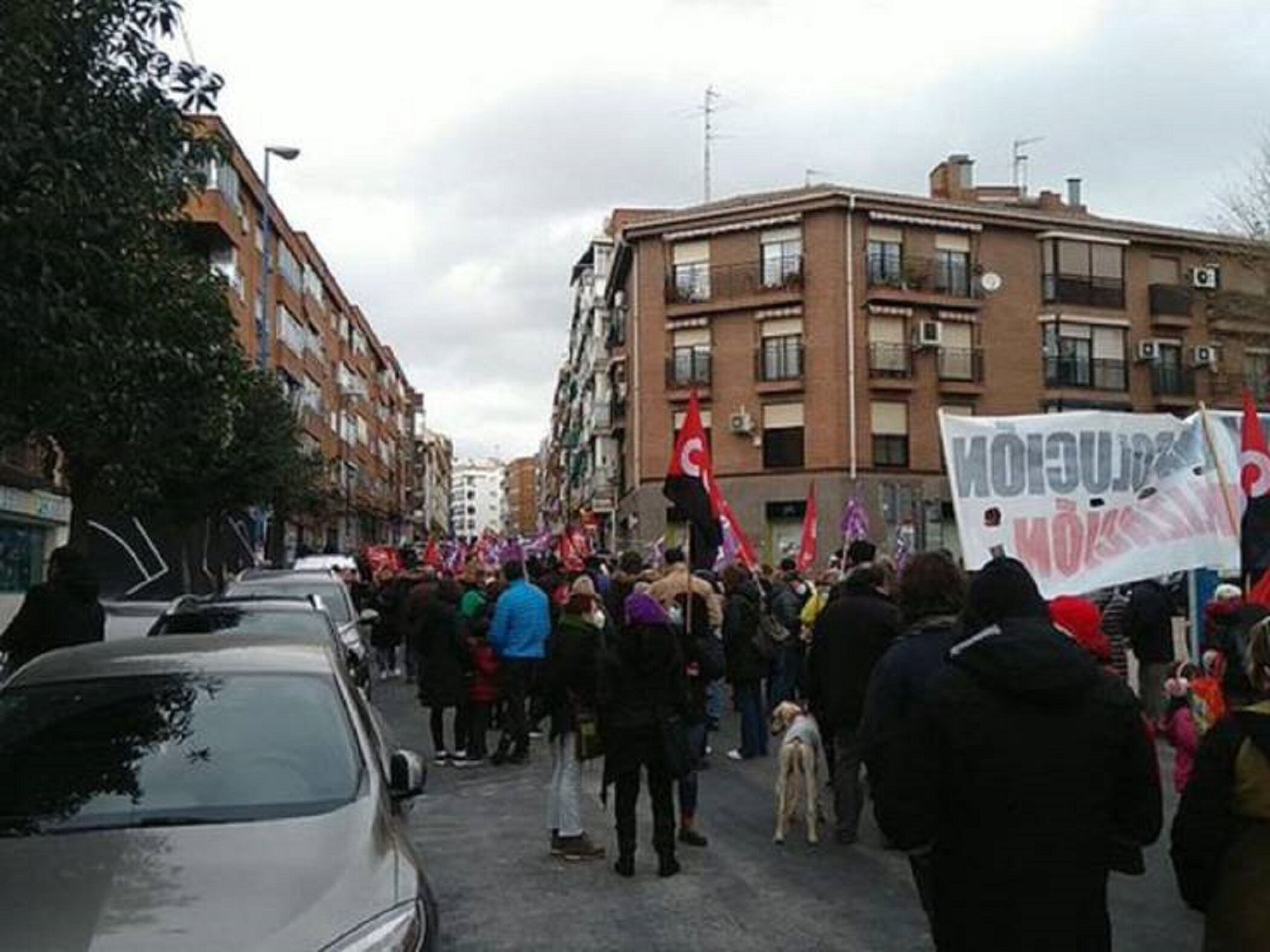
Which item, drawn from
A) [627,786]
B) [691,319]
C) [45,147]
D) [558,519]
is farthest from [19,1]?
[558,519]

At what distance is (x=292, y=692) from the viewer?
230 inches

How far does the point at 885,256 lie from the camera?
163 feet

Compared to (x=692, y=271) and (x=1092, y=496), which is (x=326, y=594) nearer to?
(x=1092, y=496)

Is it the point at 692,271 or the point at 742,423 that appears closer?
the point at 742,423

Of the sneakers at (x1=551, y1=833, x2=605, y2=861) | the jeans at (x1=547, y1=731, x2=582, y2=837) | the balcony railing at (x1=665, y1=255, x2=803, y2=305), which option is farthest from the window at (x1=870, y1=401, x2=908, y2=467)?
the sneakers at (x1=551, y1=833, x2=605, y2=861)

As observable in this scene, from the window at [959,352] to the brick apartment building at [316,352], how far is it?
71.5 feet

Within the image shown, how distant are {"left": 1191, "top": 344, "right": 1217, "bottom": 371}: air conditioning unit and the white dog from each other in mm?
48701

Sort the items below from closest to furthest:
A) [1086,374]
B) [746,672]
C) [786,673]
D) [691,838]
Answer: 1. [691,838]
2. [746,672]
3. [786,673]
4. [1086,374]

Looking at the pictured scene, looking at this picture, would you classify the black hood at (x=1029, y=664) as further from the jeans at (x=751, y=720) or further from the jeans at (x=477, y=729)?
the jeans at (x=477, y=729)

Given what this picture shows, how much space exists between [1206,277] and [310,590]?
44.2 metres

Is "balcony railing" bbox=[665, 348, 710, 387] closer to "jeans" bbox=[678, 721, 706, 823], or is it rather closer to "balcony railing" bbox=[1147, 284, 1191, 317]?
"balcony railing" bbox=[1147, 284, 1191, 317]

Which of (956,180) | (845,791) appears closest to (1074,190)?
(956,180)

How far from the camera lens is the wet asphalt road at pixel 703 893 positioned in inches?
283

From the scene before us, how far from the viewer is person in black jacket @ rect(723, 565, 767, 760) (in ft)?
45.6
